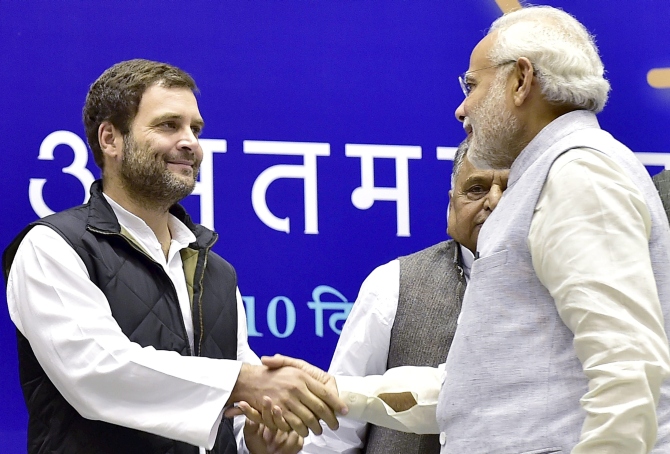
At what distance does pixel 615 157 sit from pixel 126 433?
136 cm

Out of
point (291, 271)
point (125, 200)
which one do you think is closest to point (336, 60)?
point (291, 271)

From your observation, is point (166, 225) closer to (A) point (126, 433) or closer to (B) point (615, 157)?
(A) point (126, 433)

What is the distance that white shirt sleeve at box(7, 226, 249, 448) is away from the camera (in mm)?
2438

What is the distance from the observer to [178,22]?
331 centimetres

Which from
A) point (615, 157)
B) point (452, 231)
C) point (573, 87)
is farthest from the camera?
point (452, 231)

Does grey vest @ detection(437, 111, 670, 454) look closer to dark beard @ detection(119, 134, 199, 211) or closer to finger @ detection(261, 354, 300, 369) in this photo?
finger @ detection(261, 354, 300, 369)

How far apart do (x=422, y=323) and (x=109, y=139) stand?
102 cm

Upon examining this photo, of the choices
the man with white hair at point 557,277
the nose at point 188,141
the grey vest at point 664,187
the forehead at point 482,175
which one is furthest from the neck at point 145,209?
the grey vest at point 664,187

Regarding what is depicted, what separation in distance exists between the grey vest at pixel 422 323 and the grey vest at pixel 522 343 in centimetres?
75

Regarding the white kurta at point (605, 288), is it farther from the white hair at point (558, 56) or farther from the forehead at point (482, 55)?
the forehead at point (482, 55)

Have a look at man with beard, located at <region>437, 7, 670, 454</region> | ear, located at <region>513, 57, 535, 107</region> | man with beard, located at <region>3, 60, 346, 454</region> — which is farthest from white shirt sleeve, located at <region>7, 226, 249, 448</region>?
ear, located at <region>513, 57, 535, 107</region>

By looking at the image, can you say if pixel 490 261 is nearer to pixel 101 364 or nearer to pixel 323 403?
pixel 323 403

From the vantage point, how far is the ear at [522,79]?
6.41 feet

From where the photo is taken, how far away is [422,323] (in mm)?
2688
